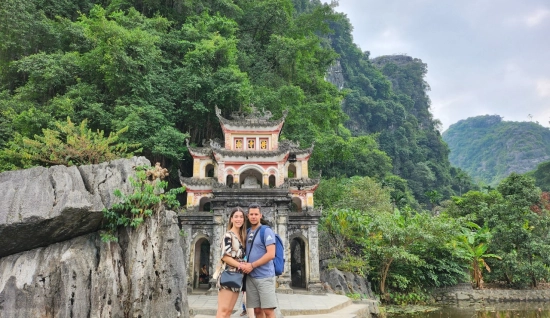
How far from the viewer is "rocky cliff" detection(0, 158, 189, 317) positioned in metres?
5.70

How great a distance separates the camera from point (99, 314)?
19.7 feet

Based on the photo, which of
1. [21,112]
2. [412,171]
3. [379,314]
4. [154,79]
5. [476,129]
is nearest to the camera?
[379,314]

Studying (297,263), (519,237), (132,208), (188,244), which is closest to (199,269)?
(188,244)

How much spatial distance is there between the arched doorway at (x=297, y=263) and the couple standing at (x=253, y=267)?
12538 millimetres

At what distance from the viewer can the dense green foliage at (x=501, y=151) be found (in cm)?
6806

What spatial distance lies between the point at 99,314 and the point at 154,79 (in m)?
15.1

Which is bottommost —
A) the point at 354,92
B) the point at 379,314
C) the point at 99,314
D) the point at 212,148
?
the point at 379,314

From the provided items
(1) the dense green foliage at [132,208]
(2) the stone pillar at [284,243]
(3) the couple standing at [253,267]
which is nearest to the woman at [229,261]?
(3) the couple standing at [253,267]

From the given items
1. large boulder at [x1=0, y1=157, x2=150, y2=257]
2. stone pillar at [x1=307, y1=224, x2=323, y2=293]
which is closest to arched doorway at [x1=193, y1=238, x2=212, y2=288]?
stone pillar at [x1=307, y1=224, x2=323, y2=293]

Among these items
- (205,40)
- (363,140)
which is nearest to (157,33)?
(205,40)

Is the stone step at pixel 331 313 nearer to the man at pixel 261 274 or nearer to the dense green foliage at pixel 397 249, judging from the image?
the dense green foliage at pixel 397 249

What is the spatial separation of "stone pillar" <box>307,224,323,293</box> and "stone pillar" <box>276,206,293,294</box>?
0.99 m

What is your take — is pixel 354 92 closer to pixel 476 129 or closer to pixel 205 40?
pixel 205 40

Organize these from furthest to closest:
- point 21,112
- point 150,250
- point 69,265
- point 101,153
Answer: point 21,112, point 101,153, point 150,250, point 69,265
